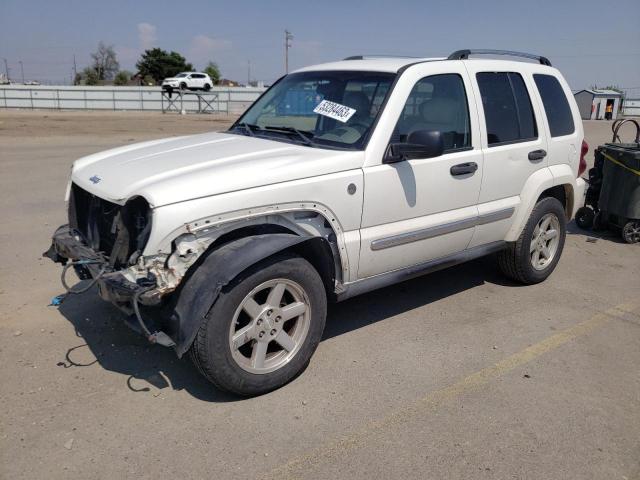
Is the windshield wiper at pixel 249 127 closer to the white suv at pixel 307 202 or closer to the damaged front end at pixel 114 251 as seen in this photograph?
the white suv at pixel 307 202

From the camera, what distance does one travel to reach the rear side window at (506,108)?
450 centimetres

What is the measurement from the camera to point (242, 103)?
140 ft

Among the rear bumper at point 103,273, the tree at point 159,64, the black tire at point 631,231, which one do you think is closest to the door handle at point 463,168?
the rear bumper at point 103,273

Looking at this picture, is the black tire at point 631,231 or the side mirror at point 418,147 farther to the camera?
the black tire at point 631,231

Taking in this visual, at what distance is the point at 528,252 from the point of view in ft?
16.9

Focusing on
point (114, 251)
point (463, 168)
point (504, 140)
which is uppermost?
point (504, 140)

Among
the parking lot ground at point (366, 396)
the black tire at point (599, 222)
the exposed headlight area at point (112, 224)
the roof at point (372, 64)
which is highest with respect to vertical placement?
the roof at point (372, 64)

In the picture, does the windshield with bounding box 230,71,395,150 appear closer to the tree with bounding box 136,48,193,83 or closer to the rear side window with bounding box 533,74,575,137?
the rear side window with bounding box 533,74,575,137

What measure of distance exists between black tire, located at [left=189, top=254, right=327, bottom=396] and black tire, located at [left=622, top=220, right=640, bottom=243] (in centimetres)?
512

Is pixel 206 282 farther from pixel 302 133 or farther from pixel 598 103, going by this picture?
pixel 598 103

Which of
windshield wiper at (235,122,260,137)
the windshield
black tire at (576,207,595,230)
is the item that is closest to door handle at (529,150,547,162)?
the windshield

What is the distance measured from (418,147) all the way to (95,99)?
4259 centimetres

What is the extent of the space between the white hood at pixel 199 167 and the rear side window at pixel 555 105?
2364 mm

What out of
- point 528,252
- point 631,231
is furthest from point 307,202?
point 631,231
